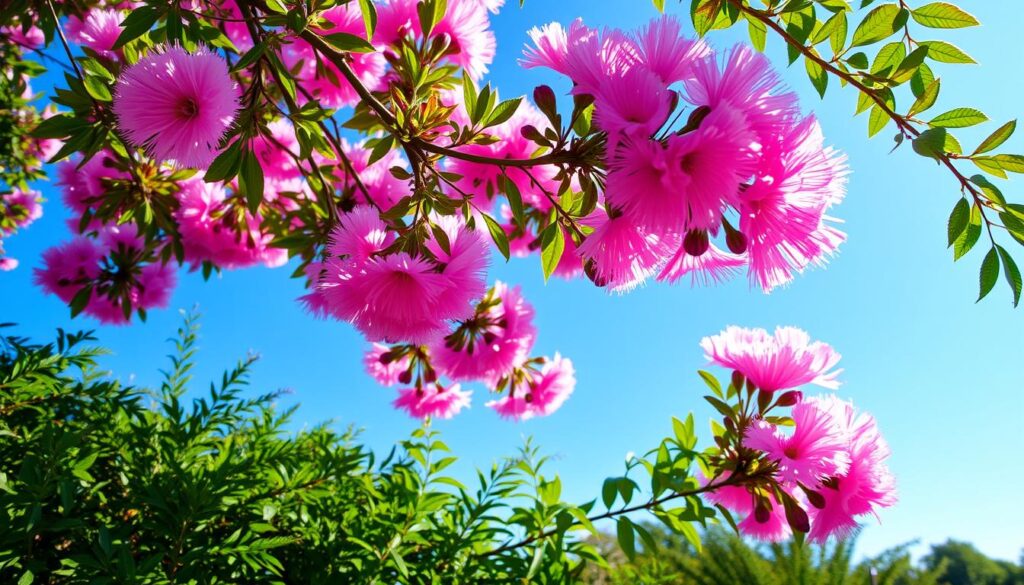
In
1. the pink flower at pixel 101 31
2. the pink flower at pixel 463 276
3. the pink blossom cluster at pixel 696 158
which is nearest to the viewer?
the pink blossom cluster at pixel 696 158

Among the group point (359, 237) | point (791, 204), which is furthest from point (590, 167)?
point (359, 237)

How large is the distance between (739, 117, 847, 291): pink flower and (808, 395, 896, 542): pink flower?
0.50 metres

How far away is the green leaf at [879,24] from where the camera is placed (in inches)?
42.9

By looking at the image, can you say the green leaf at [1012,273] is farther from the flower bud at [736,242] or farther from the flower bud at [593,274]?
the flower bud at [593,274]

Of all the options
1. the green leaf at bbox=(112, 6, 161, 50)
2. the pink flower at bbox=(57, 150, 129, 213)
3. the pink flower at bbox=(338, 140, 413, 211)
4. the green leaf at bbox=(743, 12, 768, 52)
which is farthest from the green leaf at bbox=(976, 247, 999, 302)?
the pink flower at bbox=(57, 150, 129, 213)

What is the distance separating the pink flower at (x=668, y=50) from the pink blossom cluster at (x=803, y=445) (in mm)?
758

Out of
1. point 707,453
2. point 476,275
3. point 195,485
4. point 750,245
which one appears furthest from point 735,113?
point 195,485

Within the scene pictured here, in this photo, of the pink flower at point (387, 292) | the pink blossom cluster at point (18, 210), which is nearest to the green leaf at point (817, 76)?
the pink flower at point (387, 292)

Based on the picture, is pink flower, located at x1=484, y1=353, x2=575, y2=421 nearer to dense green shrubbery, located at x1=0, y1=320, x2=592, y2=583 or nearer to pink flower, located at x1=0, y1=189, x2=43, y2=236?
dense green shrubbery, located at x1=0, y1=320, x2=592, y2=583

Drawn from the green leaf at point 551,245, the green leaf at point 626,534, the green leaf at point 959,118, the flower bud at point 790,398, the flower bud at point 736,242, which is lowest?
the green leaf at point 626,534

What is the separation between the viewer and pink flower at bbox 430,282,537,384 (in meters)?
1.87

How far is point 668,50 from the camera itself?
0.83 m

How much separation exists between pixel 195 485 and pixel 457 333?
870 mm

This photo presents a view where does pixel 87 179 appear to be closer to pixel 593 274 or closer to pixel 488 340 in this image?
pixel 488 340
